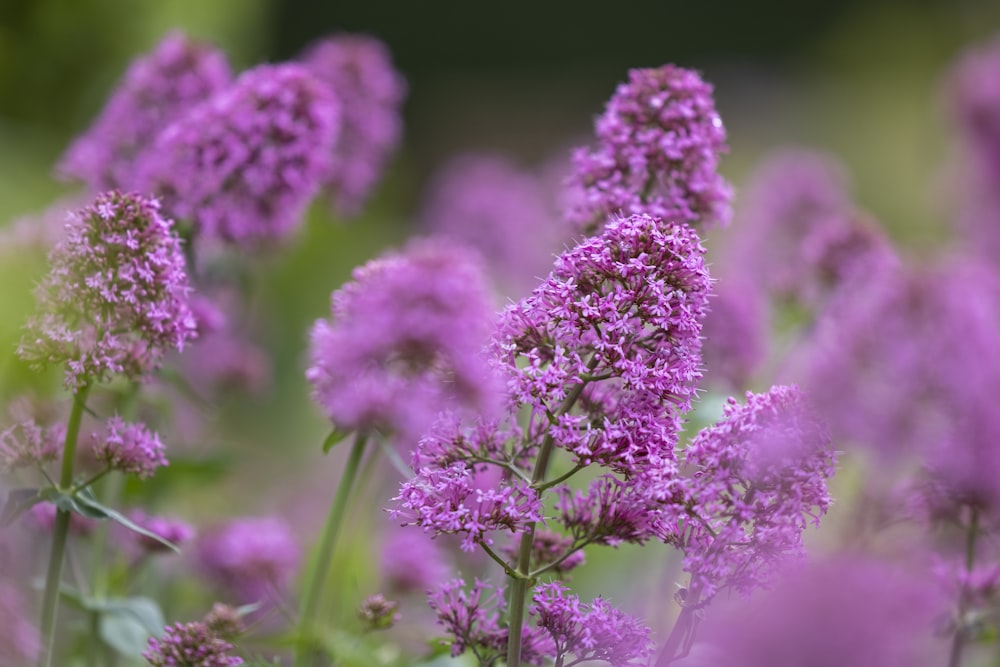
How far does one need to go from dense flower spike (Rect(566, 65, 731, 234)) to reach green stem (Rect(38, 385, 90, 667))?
49.8 inches

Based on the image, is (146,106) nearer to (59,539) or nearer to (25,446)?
(25,446)

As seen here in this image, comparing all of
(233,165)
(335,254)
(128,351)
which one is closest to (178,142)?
(233,165)

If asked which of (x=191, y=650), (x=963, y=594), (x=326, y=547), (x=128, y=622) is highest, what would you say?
(x=963, y=594)

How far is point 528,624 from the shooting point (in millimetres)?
2561

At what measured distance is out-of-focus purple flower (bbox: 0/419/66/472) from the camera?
2.56 meters

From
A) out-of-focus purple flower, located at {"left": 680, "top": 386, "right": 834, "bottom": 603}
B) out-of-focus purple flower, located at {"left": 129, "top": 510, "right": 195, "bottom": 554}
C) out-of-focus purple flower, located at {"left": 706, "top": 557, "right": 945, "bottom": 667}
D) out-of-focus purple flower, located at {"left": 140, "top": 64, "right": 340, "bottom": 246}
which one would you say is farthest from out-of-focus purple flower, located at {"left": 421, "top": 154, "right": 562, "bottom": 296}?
out-of-focus purple flower, located at {"left": 706, "top": 557, "right": 945, "bottom": 667}

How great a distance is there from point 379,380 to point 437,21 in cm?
1622

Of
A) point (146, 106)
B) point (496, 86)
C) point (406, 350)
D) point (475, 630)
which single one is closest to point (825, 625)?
point (475, 630)

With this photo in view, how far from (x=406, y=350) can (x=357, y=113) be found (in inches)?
71.9

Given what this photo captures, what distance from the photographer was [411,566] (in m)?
Result: 3.78

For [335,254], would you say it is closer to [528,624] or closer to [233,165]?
[233,165]

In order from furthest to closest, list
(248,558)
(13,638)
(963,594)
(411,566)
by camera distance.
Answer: (411,566)
(248,558)
(963,594)
(13,638)

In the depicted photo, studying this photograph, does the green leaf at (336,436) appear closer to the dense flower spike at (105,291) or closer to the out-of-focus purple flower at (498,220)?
the dense flower spike at (105,291)

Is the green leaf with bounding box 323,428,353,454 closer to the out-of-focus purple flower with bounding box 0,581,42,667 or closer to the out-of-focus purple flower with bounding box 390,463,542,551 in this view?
the out-of-focus purple flower with bounding box 390,463,542,551
